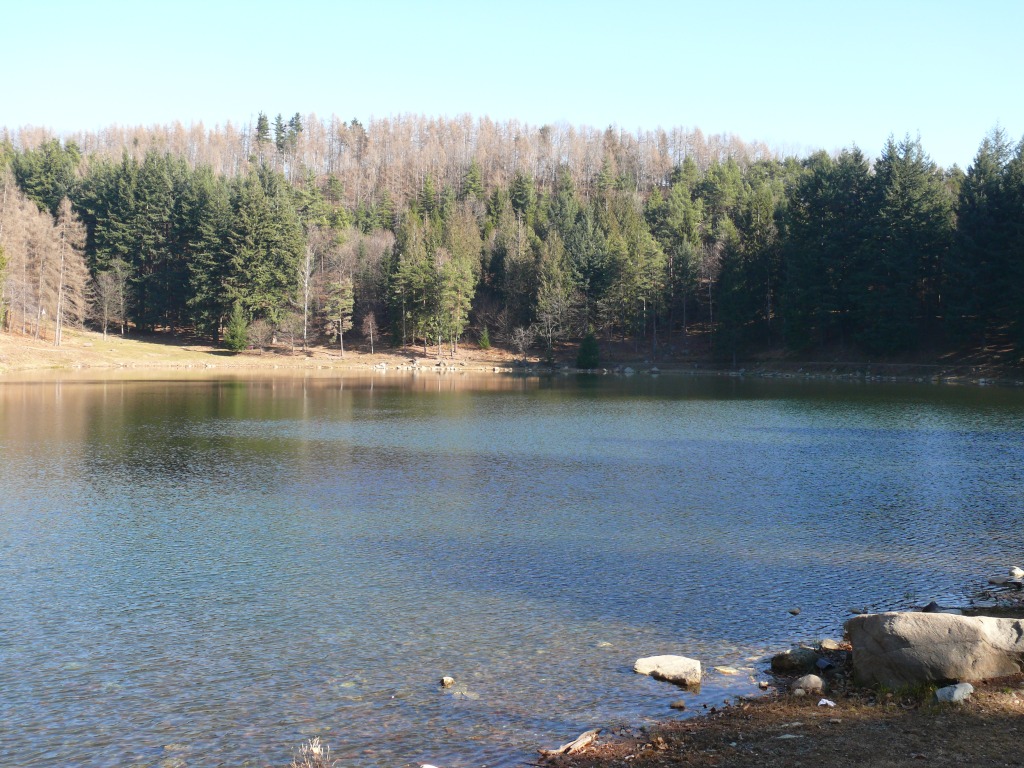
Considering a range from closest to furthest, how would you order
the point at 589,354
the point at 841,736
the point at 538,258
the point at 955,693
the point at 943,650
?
the point at 841,736
the point at 955,693
the point at 943,650
the point at 589,354
the point at 538,258

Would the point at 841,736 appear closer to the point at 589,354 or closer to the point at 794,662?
the point at 794,662

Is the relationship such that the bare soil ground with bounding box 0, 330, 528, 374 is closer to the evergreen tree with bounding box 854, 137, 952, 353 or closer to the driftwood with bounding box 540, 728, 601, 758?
the evergreen tree with bounding box 854, 137, 952, 353

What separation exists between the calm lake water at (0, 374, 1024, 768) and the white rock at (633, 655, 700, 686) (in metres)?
0.15

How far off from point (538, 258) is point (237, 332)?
1374 inches

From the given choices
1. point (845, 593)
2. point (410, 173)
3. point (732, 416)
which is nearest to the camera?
point (845, 593)

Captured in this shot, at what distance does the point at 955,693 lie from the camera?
879 cm

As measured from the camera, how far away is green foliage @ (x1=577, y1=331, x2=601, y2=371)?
87.5m

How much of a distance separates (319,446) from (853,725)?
983 inches

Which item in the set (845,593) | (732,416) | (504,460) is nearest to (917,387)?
(732,416)

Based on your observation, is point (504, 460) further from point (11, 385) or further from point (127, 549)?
point (11, 385)

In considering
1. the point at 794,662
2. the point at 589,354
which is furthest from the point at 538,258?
the point at 794,662

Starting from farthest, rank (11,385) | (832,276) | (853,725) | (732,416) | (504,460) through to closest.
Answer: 1. (832,276)
2. (11,385)
3. (732,416)
4. (504,460)
5. (853,725)

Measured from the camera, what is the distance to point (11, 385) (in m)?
54.2

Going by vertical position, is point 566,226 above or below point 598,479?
above
